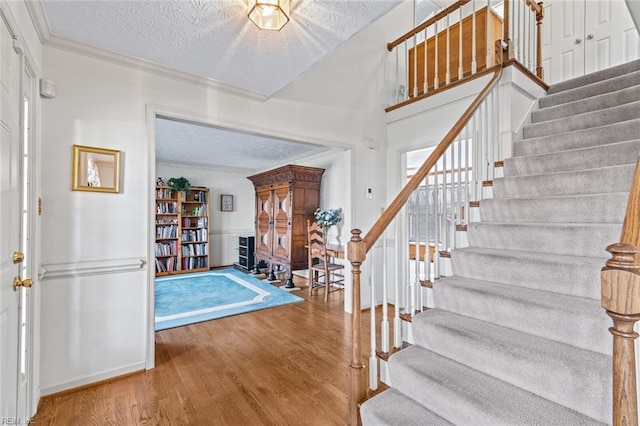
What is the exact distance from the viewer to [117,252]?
2271 millimetres

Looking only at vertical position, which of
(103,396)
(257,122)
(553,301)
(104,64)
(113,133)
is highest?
(104,64)

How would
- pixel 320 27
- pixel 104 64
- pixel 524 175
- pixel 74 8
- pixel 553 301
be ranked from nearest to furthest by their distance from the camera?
pixel 553 301 < pixel 74 8 < pixel 320 27 < pixel 104 64 < pixel 524 175

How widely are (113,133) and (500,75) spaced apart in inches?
131

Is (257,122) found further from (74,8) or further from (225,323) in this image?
(225,323)

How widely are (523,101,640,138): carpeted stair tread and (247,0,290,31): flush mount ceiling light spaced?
2.56m

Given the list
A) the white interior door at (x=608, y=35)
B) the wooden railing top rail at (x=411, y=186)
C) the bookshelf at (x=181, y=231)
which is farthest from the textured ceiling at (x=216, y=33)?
the bookshelf at (x=181, y=231)

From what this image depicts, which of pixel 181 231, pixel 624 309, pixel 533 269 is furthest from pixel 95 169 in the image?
pixel 181 231

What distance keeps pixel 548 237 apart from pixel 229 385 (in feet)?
7.87

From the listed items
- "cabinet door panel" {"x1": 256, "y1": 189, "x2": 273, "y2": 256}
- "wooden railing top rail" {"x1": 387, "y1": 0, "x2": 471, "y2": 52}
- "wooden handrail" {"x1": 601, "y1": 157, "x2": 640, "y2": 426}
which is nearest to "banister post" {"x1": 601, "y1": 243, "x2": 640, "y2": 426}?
"wooden handrail" {"x1": 601, "y1": 157, "x2": 640, "y2": 426}

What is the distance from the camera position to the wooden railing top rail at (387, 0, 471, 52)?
3221 mm

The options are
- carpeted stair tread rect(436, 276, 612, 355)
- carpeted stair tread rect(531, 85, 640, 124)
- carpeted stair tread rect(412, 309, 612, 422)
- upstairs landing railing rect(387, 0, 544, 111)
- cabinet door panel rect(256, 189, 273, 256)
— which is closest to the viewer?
carpeted stair tread rect(412, 309, 612, 422)

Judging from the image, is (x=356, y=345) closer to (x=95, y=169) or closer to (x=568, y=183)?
(x=568, y=183)

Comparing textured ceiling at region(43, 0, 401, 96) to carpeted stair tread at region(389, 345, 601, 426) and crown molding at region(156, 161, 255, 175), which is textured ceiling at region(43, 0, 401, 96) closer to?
carpeted stair tread at region(389, 345, 601, 426)

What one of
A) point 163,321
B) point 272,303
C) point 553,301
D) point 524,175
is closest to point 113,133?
point 163,321
